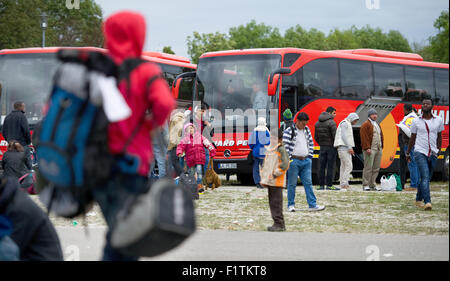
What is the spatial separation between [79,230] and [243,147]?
10.6 metres

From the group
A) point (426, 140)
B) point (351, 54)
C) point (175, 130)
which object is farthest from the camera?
point (351, 54)

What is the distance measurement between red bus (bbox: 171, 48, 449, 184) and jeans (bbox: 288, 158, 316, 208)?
7025mm

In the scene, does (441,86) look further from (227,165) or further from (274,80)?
(227,165)

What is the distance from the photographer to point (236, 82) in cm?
2077

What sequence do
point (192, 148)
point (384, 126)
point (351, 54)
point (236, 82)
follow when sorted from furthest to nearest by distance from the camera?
point (351, 54), point (384, 126), point (236, 82), point (192, 148)

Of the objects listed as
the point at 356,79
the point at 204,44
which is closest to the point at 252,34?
the point at 204,44

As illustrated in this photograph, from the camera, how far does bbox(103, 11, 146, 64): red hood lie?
4.02m

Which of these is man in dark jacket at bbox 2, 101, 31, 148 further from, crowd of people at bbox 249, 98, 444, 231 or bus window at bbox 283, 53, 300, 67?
bus window at bbox 283, 53, 300, 67

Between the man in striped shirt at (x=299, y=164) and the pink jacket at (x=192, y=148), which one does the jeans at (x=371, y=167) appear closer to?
the pink jacket at (x=192, y=148)

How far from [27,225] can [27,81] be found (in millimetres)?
16194

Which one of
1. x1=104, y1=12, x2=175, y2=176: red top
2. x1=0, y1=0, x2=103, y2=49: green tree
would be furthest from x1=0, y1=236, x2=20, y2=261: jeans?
x1=0, y1=0, x2=103, y2=49: green tree

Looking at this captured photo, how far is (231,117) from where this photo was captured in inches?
806

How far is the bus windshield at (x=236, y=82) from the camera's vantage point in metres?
20.4
